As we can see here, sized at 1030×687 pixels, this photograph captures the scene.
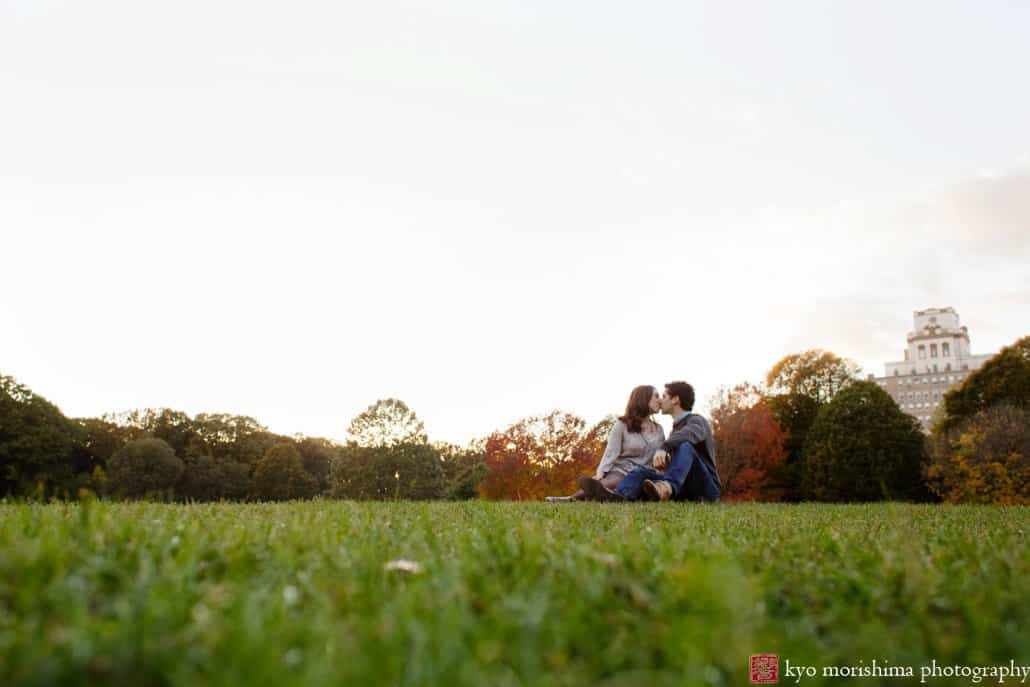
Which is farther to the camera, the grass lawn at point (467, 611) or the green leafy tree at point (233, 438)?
the green leafy tree at point (233, 438)

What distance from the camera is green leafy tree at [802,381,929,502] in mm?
42188

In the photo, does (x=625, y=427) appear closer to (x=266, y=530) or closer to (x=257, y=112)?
(x=266, y=530)

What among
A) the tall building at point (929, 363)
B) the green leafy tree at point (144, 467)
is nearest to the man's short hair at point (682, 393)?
the green leafy tree at point (144, 467)

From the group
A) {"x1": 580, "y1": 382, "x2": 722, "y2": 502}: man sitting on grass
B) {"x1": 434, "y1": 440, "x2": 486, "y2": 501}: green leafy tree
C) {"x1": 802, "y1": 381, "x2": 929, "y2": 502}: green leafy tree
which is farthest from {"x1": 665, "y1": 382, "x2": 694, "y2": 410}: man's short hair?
{"x1": 802, "y1": 381, "x2": 929, "y2": 502}: green leafy tree

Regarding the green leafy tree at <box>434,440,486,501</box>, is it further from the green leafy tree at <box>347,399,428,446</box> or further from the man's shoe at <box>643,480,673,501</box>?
the man's shoe at <box>643,480,673,501</box>

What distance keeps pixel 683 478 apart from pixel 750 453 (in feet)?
115

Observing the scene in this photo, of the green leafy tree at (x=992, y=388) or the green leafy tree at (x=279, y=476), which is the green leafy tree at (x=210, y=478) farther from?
the green leafy tree at (x=992, y=388)

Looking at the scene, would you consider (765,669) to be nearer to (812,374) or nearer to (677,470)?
(677,470)

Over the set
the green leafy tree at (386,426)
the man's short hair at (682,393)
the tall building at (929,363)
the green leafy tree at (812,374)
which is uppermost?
the tall building at (929,363)

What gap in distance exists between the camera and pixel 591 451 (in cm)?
4316

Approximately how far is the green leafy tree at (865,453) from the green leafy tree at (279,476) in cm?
3466

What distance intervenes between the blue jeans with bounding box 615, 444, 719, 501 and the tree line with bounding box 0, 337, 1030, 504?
80.6 ft

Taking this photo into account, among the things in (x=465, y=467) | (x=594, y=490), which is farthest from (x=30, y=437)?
(x=594, y=490)

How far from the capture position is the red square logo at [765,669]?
1.54 metres
